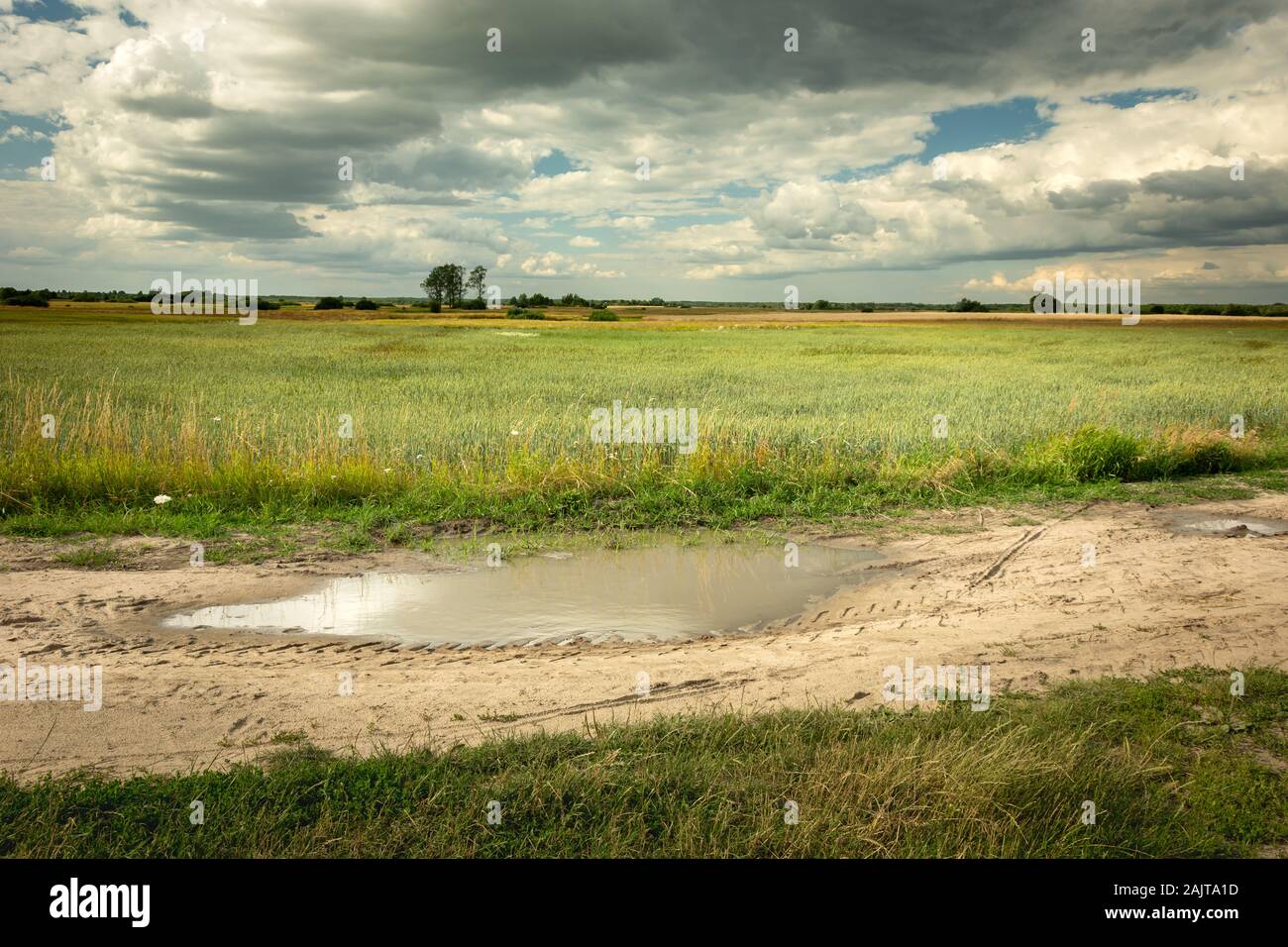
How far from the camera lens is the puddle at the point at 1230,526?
9.66m

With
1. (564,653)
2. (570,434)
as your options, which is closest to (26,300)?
(570,434)

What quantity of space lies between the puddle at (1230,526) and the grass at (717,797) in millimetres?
6109

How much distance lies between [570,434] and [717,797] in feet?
34.8

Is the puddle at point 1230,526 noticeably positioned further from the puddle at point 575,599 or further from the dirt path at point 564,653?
the puddle at point 575,599

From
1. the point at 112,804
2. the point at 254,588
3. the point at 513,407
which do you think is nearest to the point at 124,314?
the point at 513,407

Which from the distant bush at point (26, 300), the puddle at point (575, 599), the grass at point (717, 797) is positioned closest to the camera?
the grass at point (717, 797)

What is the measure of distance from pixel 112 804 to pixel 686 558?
609 centimetres

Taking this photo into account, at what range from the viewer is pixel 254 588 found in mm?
7750

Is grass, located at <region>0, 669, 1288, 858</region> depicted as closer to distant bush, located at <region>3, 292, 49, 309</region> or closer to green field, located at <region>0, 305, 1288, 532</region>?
green field, located at <region>0, 305, 1288, 532</region>

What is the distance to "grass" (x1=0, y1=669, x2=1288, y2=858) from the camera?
349 centimetres

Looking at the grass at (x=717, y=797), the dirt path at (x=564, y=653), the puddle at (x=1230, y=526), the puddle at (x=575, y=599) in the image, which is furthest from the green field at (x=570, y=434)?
the grass at (x=717, y=797)

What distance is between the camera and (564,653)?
20.8 feet
